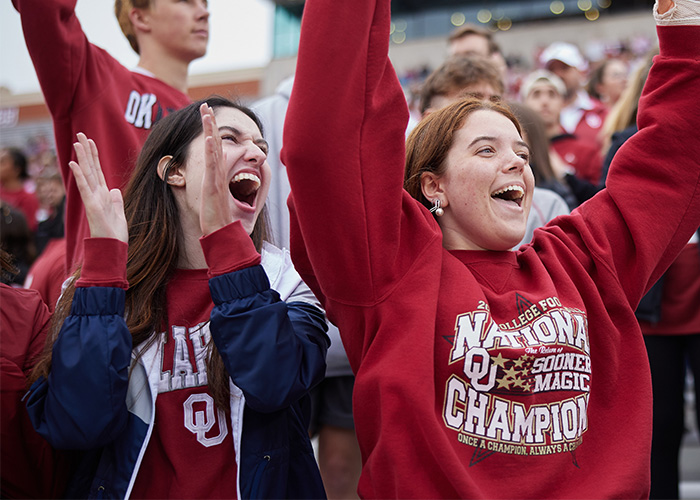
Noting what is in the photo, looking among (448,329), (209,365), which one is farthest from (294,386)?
(448,329)

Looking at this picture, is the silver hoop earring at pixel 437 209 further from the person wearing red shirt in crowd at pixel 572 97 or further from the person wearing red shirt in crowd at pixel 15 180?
the person wearing red shirt in crowd at pixel 15 180

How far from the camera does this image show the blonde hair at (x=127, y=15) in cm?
301

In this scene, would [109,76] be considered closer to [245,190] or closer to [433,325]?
[245,190]

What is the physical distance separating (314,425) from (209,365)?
42.5 inches

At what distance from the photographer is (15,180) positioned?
693cm

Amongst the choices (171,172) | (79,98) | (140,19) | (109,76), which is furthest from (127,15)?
(171,172)

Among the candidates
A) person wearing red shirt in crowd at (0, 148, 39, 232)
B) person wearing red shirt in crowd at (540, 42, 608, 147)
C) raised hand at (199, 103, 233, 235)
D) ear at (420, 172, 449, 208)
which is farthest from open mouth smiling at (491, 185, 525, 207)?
person wearing red shirt in crowd at (0, 148, 39, 232)

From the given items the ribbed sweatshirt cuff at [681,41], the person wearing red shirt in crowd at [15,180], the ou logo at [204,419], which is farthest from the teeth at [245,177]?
the person wearing red shirt in crowd at [15,180]

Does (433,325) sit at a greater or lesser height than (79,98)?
lesser

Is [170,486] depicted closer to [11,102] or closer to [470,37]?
[470,37]

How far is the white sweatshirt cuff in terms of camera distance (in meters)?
1.94

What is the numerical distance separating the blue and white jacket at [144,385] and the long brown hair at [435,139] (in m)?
0.52

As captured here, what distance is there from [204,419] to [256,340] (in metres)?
0.31

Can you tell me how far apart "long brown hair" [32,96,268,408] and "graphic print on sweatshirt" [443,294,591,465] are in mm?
604
